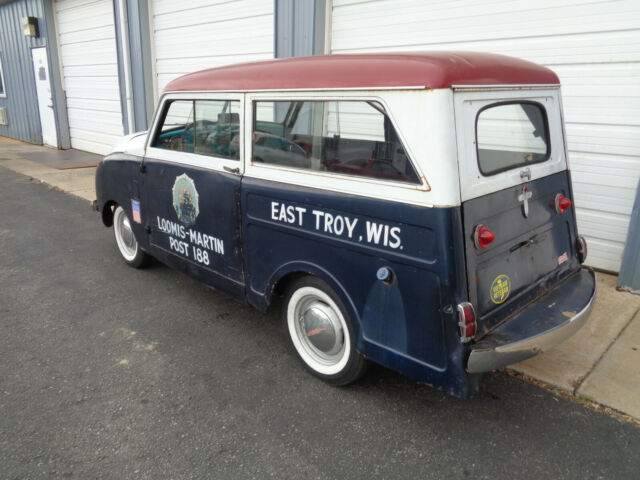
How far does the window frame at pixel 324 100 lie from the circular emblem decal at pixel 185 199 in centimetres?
63

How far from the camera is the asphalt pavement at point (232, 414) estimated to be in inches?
93.2

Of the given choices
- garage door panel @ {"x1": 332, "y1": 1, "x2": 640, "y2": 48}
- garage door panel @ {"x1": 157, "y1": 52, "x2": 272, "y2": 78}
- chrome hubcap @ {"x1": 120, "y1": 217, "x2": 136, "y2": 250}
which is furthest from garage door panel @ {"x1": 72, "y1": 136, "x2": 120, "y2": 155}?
garage door panel @ {"x1": 332, "y1": 1, "x2": 640, "y2": 48}

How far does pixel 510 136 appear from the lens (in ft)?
9.53

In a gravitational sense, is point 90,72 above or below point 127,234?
above

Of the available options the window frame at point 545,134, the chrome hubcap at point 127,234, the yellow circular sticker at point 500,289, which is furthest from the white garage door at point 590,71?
the chrome hubcap at point 127,234

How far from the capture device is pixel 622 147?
430 cm

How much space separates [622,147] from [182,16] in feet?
23.4

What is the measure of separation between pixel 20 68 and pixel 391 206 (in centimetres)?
1491

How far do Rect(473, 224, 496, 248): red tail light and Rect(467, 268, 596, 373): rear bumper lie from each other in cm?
46

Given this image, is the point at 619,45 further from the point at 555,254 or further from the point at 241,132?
A: the point at 241,132

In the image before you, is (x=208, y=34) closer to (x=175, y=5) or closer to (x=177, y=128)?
(x=175, y=5)

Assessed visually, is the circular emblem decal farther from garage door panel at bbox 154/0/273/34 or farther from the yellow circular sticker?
garage door panel at bbox 154/0/273/34

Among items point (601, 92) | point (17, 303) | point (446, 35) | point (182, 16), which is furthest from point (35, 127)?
point (601, 92)

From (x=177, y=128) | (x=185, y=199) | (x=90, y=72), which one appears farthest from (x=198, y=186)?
(x=90, y=72)
